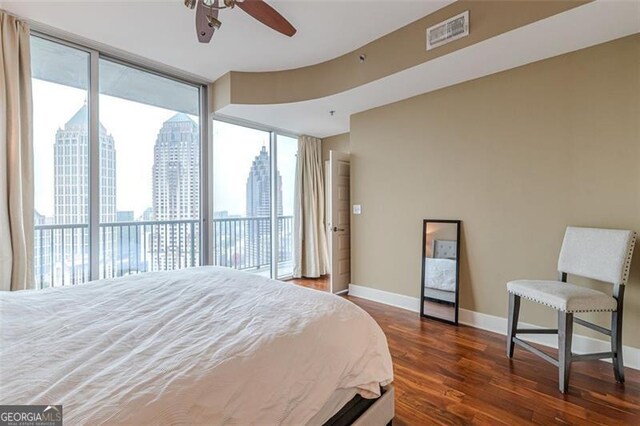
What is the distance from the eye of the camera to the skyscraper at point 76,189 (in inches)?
108

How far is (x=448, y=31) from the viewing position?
228 centimetres

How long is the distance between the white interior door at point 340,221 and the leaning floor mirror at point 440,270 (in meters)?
1.19

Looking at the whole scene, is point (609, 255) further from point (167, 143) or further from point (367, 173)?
point (167, 143)

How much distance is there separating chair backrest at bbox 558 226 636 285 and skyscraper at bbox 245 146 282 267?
374 cm

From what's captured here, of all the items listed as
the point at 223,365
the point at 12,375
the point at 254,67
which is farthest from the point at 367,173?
the point at 12,375

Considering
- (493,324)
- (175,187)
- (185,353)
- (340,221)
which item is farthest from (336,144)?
(185,353)

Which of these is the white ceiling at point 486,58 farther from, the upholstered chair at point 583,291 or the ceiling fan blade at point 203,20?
the ceiling fan blade at point 203,20

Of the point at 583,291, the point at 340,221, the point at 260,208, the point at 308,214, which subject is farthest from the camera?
the point at 308,214

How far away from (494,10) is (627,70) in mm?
1068

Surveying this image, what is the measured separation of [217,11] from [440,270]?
117 inches

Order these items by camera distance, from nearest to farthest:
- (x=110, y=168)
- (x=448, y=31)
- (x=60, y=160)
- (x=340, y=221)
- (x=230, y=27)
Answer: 1. (x=448, y=31)
2. (x=230, y=27)
3. (x=60, y=160)
4. (x=110, y=168)
5. (x=340, y=221)

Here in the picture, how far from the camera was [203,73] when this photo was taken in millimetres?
3506

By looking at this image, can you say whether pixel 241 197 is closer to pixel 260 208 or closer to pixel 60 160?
pixel 260 208

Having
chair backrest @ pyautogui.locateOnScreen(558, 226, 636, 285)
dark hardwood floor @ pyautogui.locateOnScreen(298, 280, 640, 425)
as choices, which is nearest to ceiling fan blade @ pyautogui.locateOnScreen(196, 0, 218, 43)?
dark hardwood floor @ pyautogui.locateOnScreen(298, 280, 640, 425)
